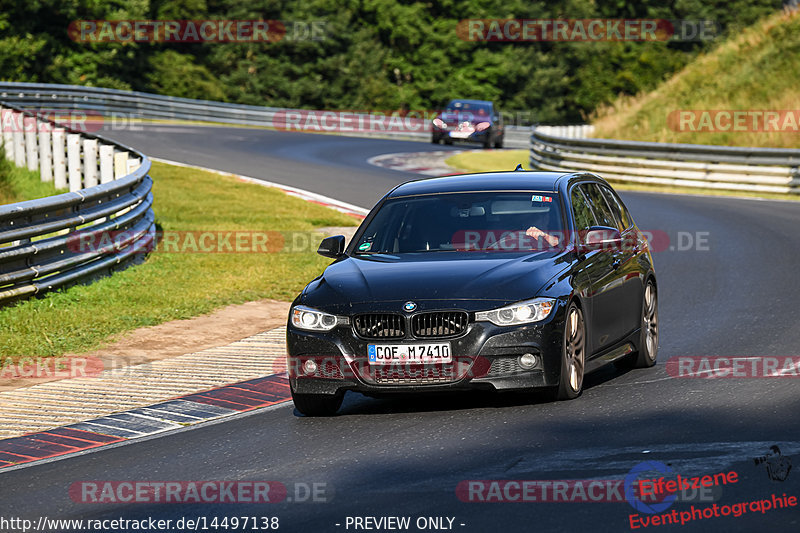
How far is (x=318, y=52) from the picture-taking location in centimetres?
7631

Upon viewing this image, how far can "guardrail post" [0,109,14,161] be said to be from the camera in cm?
2323

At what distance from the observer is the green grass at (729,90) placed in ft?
120

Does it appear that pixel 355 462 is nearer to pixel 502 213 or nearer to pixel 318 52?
pixel 502 213

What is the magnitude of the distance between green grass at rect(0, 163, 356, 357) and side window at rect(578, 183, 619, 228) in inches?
189

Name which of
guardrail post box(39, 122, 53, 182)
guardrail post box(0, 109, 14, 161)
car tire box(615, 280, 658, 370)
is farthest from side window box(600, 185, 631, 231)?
guardrail post box(0, 109, 14, 161)

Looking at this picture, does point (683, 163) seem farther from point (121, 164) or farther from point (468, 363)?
point (468, 363)

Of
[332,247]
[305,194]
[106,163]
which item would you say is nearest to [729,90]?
[305,194]

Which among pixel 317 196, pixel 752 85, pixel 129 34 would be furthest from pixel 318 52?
pixel 317 196

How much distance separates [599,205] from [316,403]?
3.15 metres

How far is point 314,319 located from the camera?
8.36m

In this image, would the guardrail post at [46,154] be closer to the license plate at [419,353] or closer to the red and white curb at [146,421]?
the red and white curb at [146,421]

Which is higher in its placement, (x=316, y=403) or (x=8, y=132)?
(x=316, y=403)

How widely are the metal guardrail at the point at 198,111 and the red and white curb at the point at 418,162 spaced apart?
11878 millimetres

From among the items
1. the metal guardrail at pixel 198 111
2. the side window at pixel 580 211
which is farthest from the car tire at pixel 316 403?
the metal guardrail at pixel 198 111
